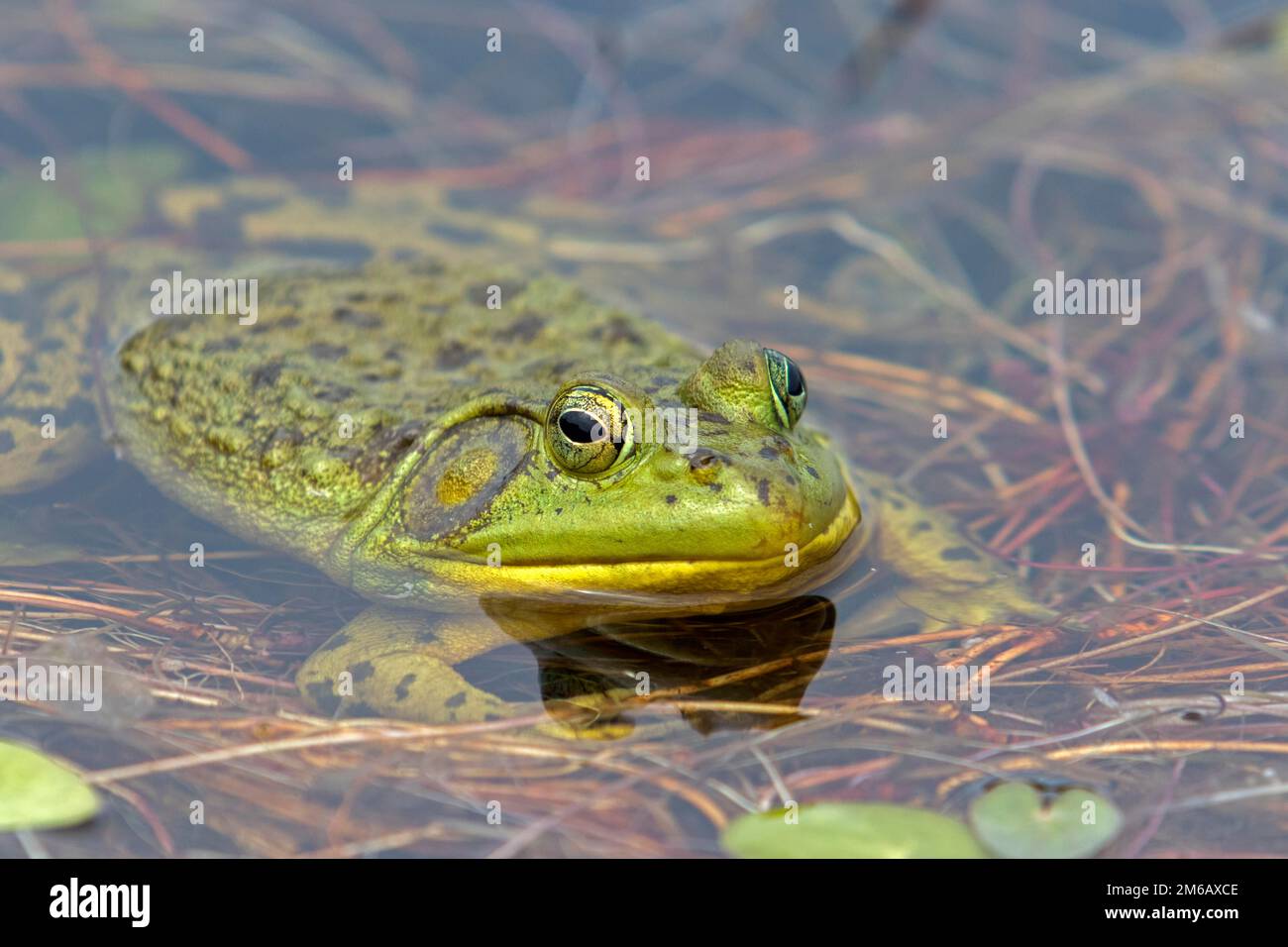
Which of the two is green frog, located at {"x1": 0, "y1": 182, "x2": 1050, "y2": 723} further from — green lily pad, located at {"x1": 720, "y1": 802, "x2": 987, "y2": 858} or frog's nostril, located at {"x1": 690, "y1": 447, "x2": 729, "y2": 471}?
green lily pad, located at {"x1": 720, "y1": 802, "x2": 987, "y2": 858}

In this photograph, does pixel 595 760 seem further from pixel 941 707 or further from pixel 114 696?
pixel 114 696

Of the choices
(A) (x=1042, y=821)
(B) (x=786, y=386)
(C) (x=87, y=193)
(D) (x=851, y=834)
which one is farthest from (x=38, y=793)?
(C) (x=87, y=193)

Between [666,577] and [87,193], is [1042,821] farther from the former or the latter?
[87,193]

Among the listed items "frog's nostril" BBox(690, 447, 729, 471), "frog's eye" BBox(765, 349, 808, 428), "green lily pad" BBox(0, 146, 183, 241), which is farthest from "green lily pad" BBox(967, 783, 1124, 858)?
"green lily pad" BBox(0, 146, 183, 241)

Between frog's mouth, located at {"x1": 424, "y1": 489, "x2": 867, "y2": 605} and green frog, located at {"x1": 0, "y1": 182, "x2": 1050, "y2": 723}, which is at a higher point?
green frog, located at {"x1": 0, "y1": 182, "x2": 1050, "y2": 723}

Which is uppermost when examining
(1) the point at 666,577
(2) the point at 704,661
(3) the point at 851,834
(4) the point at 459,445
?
(4) the point at 459,445

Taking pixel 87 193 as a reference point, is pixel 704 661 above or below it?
below
